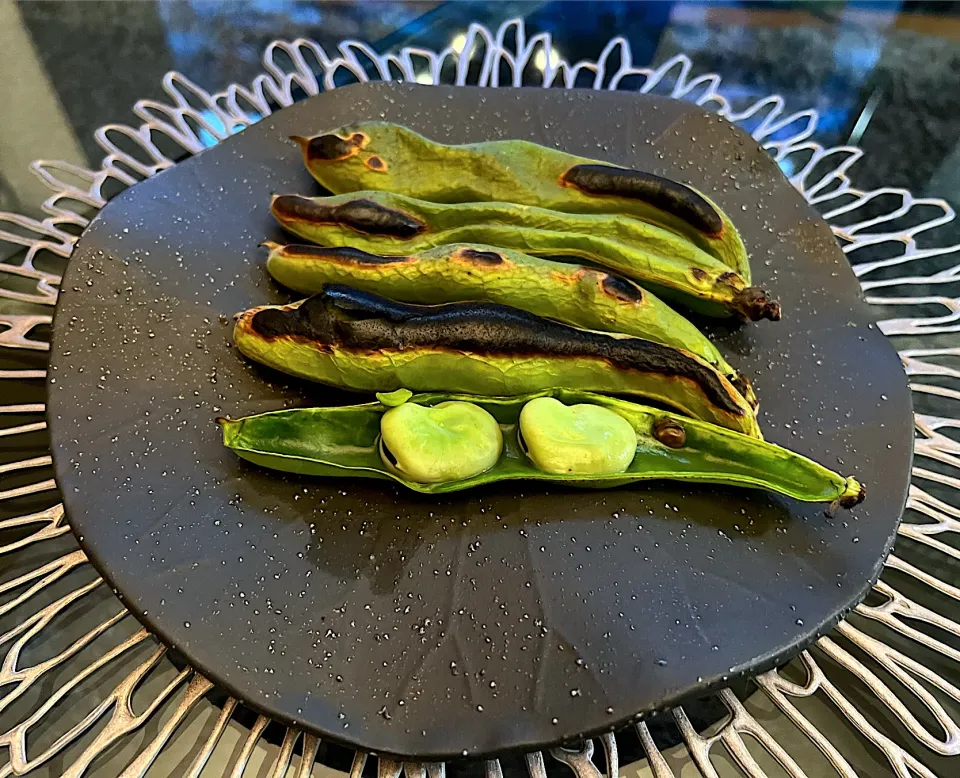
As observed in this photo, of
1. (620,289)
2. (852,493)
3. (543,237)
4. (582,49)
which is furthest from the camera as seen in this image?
(582,49)

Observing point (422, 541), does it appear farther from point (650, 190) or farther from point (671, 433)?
point (650, 190)

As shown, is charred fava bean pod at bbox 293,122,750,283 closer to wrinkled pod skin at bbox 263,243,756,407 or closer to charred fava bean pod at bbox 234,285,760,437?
wrinkled pod skin at bbox 263,243,756,407

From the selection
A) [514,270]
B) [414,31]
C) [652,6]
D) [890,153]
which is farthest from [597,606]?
[652,6]

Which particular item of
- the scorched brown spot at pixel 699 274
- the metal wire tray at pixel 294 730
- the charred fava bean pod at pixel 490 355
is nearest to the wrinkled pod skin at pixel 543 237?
the scorched brown spot at pixel 699 274

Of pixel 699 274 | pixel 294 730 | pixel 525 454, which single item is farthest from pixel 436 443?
pixel 699 274

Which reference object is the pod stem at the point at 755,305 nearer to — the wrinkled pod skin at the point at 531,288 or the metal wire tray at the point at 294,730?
the wrinkled pod skin at the point at 531,288

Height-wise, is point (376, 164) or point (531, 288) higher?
point (376, 164)
